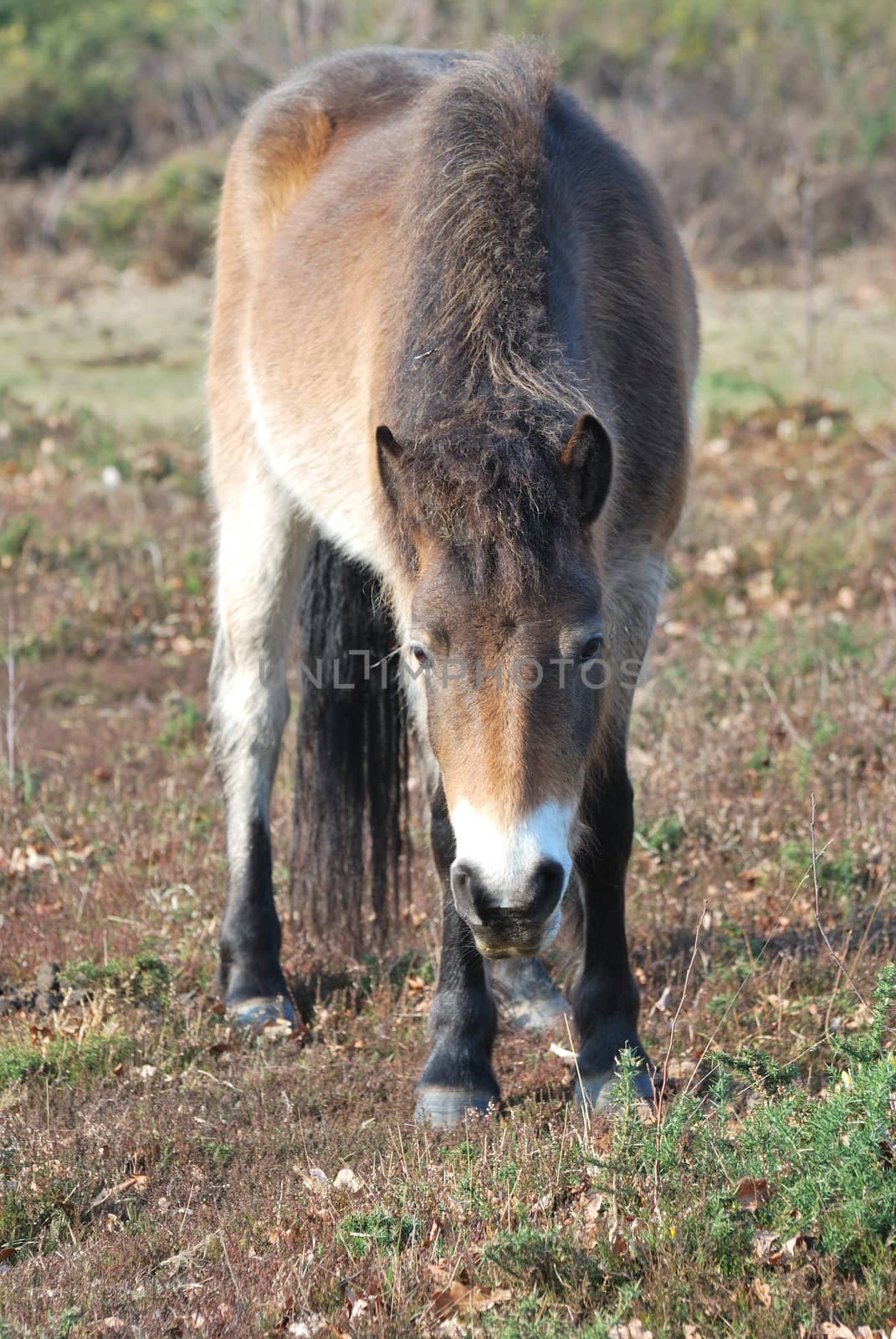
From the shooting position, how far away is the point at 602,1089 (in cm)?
380

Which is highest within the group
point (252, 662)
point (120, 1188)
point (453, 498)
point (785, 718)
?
point (453, 498)

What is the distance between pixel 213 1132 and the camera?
3758mm

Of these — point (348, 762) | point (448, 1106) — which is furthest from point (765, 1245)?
point (348, 762)

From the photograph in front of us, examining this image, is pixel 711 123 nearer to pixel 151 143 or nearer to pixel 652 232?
pixel 151 143

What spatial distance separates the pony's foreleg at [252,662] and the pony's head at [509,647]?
1918mm

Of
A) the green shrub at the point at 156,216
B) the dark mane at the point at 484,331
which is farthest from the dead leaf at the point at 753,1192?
the green shrub at the point at 156,216

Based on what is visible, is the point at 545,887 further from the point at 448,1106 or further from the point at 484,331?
the point at 484,331

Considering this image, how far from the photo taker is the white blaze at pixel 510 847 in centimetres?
293

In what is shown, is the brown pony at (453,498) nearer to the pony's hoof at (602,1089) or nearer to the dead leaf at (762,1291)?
the pony's hoof at (602,1089)

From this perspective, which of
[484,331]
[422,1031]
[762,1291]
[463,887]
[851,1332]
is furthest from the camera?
[422,1031]

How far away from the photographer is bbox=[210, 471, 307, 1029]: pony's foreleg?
16.5 feet

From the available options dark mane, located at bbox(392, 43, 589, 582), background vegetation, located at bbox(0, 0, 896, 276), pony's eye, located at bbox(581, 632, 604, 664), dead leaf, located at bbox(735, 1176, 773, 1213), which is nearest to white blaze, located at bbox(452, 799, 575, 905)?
pony's eye, located at bbox(581, 632, 604, 664)

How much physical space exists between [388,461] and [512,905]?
1092 millimetres

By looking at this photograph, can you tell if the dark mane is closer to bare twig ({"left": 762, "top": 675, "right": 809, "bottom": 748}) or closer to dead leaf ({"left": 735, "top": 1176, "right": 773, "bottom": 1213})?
dead leaf ({"left": 735, "top": 1176, "right": 773, "bottom": 1213})
